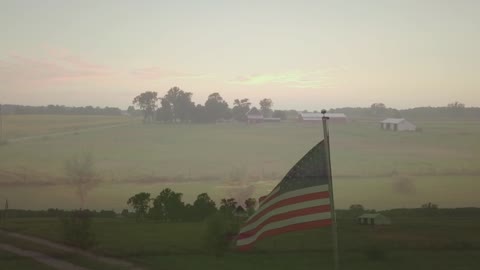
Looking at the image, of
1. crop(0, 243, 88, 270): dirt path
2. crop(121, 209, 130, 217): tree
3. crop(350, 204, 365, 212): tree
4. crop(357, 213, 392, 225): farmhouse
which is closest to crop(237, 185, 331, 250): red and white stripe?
crop(0, 243, 88, 270): dirt path

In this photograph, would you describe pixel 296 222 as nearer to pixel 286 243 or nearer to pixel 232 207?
pixel 286 243

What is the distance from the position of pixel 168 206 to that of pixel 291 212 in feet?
76.0

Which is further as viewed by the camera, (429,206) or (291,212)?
(429,206)

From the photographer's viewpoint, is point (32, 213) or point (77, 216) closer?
point (77, 216)

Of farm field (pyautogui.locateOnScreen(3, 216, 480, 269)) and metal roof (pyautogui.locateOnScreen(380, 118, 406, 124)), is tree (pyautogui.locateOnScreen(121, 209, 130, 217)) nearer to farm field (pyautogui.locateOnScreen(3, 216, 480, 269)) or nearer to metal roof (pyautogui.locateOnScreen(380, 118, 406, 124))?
farm field (pyautogui.locateOnScreen(3, 216, 480, 269))

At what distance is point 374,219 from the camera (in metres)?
29.7

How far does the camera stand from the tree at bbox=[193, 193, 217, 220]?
28.7 metres

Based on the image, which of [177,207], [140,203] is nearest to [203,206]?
[177,207]

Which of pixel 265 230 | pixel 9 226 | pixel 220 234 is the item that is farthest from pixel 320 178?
pixel 9 226

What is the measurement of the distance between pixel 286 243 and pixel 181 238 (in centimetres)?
573

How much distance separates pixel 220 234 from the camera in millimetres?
19766

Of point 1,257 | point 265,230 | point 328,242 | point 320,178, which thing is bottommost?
point 328,242

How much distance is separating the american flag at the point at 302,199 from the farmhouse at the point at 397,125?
20154mm

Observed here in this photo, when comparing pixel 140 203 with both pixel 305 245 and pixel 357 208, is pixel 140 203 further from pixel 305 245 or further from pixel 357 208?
pixel 357 208
